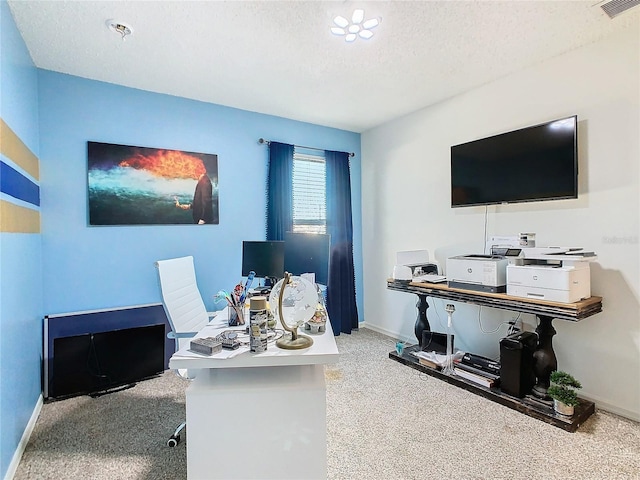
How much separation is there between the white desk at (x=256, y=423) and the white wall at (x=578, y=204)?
7.10 ft

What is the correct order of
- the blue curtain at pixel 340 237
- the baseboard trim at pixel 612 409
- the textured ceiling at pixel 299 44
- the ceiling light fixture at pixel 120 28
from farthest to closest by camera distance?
the blue curtain at pixel 340 237 → the baseboard trim at pixel 612 409 → the ceiling light fixture at pixel 120 28 → the textured ceiling at pixel 299 44

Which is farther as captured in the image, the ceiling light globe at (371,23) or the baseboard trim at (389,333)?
the baseboard trim at (389,333)

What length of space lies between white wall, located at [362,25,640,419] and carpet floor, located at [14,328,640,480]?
473 millimetres

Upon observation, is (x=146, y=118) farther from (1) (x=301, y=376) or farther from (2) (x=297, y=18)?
(1) (x=301, y=376)

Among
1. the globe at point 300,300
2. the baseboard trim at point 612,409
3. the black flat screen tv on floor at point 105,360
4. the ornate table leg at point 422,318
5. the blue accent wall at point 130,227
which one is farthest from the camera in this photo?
the ornate table leg at point 422,318

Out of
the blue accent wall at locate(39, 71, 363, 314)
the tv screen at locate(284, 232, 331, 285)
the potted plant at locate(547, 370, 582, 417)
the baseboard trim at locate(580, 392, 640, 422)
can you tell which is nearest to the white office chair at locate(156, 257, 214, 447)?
the blue accent wall at locate(39, 71, 363, 314)

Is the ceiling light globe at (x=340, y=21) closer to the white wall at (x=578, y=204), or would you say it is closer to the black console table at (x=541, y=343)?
the white wall at (x=578, y=204)

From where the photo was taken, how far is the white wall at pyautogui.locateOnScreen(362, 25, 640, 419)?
221cm

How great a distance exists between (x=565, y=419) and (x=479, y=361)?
2.33ft

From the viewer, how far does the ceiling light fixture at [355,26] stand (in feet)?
6.53

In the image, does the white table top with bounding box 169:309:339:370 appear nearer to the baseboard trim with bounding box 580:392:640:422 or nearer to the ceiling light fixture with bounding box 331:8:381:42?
the ceiling light fixture with bounding box 331:8:381:42

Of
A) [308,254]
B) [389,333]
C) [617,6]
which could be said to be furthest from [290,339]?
[389,333]

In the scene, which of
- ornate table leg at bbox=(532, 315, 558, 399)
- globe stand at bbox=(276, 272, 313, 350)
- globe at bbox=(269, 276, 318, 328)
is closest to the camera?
globe stand at bbox=(276, 272, 313, 350)

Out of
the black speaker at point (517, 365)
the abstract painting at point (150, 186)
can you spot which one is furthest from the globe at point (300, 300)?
the abstract painting at point (150, 186)
